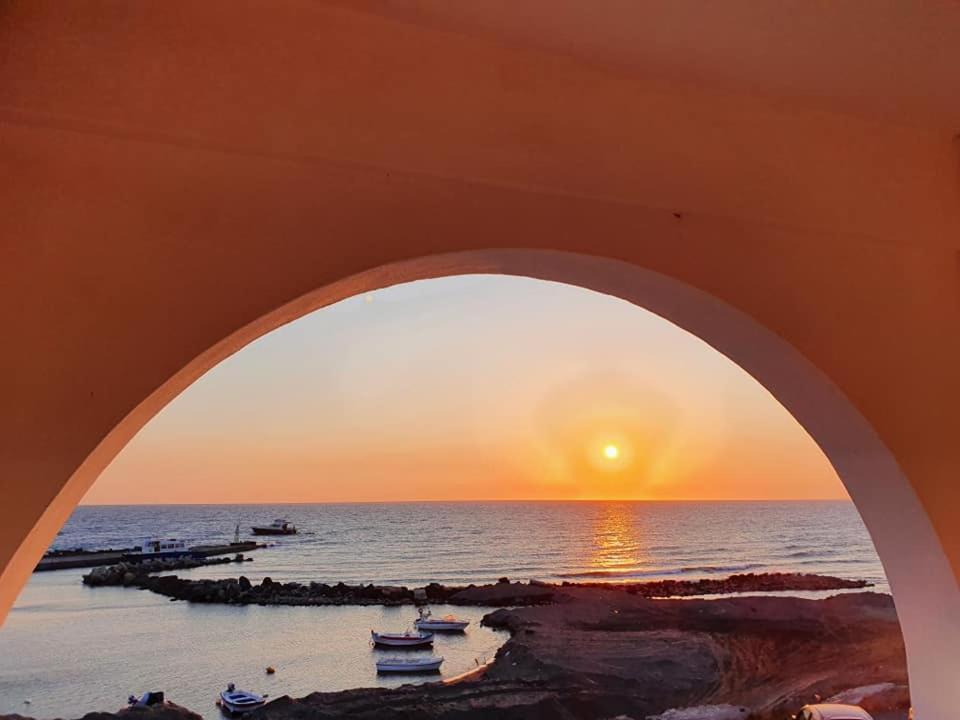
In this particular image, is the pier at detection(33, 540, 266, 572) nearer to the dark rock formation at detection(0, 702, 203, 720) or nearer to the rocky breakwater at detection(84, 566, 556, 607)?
the rocky breakwater at detection(84, 566, 556, 607)

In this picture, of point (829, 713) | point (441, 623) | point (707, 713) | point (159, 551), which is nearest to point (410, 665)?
point (441, 623)

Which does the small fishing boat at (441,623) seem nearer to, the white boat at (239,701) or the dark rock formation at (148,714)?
the white boat at (239,701)

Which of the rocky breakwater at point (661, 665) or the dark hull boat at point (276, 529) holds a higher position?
the dark hull boat at point (276, 529)

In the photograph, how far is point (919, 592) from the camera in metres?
1.21

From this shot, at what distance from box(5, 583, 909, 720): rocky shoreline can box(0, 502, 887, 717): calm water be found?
27.1 inches

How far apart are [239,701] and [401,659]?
2297 millimetres

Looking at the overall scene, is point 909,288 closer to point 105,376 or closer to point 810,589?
point 105,376

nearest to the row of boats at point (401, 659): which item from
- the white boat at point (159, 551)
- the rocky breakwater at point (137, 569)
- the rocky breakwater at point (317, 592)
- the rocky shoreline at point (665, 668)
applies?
the rocky shoreline at point (665, 668)

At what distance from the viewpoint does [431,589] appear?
528 inches

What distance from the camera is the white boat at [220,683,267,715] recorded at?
8844 mm

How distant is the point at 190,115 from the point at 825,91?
103 cm

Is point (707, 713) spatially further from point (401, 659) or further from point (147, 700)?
point (147, 700)

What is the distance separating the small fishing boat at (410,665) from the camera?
9.66 metres

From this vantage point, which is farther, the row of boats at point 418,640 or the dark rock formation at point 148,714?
the row of boats at point 418,640
